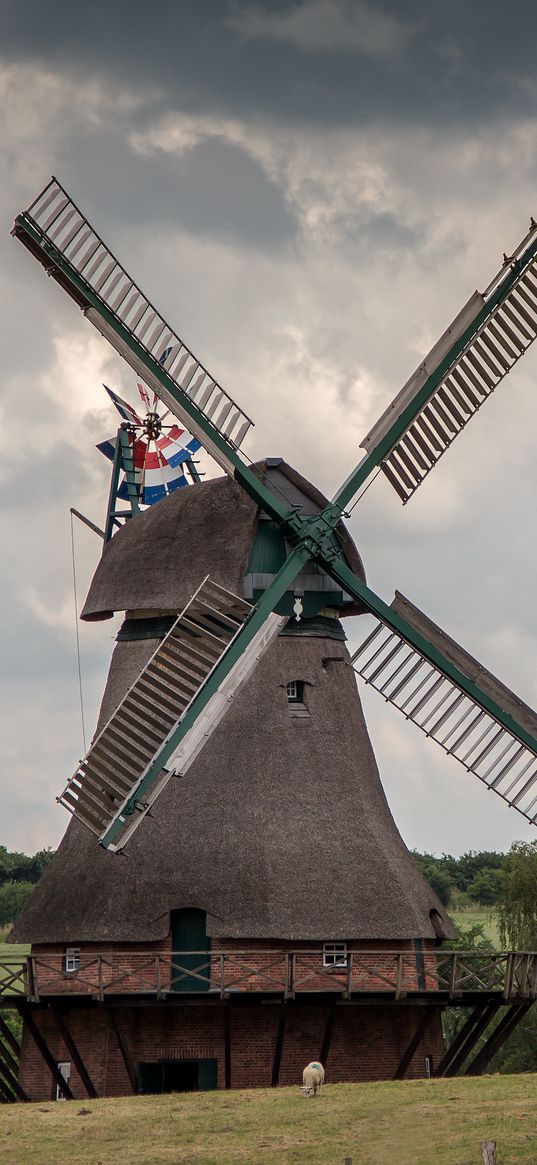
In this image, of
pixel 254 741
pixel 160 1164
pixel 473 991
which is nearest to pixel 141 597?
pixel 254 741

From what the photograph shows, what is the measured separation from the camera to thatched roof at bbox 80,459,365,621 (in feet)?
91.5

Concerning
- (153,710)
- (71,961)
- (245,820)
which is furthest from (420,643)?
(71,961)

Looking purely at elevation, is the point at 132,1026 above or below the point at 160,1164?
above

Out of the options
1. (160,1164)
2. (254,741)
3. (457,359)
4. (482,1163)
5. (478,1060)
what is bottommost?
(160,1164)

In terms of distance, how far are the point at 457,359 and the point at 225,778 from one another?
764 cm

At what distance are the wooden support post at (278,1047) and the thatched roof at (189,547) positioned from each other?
6.40 m

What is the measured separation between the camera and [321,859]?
26781 millimetres

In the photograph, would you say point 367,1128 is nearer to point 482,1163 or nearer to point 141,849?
point 482,1163

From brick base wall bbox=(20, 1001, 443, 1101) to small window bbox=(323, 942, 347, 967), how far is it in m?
0.67

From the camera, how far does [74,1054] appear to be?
26188 mm

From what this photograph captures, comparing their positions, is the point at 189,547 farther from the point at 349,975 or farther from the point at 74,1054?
the point at 74,1054

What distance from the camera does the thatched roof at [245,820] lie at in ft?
86.6

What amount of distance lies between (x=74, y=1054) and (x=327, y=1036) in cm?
370

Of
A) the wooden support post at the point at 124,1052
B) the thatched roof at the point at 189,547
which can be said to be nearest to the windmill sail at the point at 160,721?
the thatched roof at the point at 189,547
